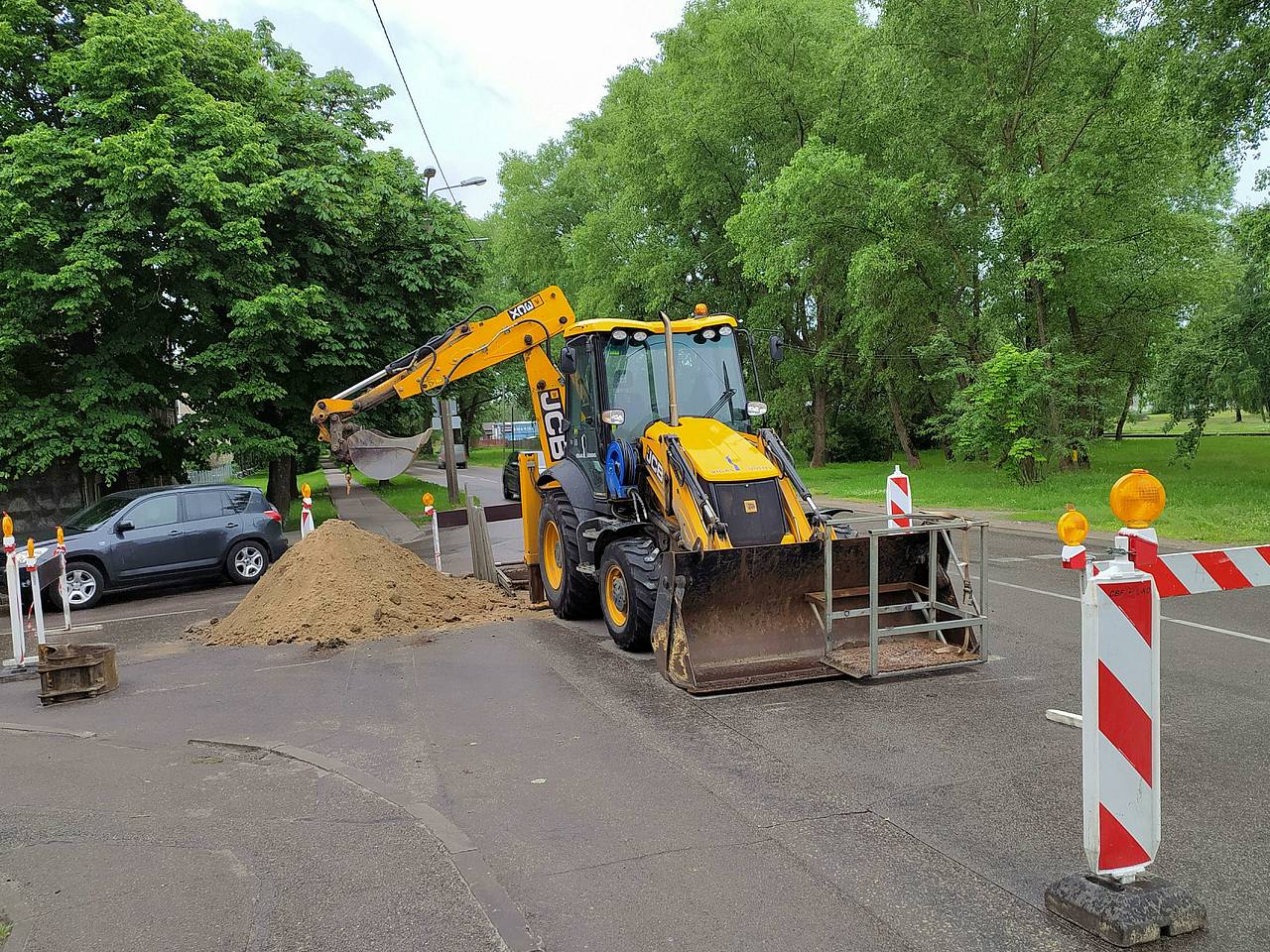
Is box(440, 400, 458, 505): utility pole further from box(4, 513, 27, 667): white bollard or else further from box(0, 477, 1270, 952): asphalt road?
box(0, 477, 1270, 952): asphalt road

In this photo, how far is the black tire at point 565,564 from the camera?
10.1 meters

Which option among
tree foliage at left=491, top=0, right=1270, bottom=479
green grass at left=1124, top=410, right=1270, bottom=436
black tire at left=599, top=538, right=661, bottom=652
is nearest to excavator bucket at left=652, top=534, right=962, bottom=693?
black tire at left=599, top=538, right=661, bottom=652

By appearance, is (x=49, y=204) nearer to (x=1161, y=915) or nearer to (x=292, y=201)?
(x=292, y=201)

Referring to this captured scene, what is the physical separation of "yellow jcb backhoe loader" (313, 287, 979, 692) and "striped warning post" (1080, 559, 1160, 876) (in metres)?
3.49

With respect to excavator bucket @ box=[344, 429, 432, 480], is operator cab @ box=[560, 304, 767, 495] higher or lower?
higher

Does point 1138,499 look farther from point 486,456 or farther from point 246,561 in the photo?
point 486,456

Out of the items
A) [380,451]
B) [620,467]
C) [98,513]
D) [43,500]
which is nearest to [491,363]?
[380,451]

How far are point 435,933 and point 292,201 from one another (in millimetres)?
19183

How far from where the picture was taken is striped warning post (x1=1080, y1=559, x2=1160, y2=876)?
142 inches

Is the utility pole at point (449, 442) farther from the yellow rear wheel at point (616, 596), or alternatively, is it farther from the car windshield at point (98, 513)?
the yellow rear wheel at point (616, 596)

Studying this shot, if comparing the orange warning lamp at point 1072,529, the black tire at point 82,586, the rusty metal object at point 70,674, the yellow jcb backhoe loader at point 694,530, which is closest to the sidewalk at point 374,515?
the black tire at point 82,586

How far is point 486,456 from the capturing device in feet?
256

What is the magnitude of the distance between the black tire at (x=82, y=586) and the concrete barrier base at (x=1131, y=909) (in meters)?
14.0

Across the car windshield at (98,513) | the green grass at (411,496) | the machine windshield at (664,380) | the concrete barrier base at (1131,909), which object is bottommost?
the concrete barrier base at (1131,909)
